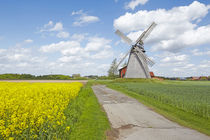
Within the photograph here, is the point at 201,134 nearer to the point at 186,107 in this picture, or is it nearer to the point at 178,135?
the point at 178,135

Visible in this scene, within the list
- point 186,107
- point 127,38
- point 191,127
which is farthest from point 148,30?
point 191,127

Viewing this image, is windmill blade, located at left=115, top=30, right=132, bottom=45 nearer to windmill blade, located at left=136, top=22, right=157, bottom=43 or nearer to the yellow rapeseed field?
windmill blade, located at left=136, top=22, right=157, bottom=43

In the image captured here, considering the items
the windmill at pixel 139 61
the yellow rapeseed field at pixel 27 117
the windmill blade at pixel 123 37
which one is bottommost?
the yellow rapeseed field at pixel 27 117

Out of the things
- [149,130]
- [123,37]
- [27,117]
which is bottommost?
[149,130]

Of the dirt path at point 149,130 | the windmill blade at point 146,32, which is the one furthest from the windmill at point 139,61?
the dirt path at point 149,130

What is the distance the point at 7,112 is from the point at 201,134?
855 cm

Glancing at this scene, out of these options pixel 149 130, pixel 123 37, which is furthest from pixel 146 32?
pixel 149 130

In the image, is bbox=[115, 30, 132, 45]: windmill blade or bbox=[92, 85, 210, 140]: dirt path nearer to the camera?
bbox=[92, 85, 210, 140]: dirt path

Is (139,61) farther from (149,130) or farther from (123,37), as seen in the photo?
(149,130)

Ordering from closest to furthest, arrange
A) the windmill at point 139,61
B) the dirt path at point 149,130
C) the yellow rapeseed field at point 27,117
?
the yellow rapeseed field at point 27,117, the dirt path at point 149,130, the windmill at point 139,61

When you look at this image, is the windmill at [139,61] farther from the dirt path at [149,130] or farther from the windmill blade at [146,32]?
the dirt path at [149,130]

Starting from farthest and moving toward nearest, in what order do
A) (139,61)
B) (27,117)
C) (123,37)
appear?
(123,37)
(139,61)
(27,117)

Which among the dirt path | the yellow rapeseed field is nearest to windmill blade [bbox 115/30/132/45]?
the dirt path

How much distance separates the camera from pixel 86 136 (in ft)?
18.2
